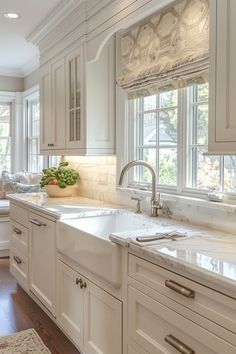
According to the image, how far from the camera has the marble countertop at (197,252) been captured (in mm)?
1266

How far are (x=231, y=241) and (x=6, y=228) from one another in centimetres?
357

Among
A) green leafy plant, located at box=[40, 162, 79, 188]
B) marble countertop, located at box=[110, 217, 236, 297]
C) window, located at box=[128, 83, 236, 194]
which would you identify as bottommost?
marble countertop, located at box=[110, 217, 236, 297]

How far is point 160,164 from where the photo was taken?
2.70 m

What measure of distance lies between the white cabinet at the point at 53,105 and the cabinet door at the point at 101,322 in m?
1.67

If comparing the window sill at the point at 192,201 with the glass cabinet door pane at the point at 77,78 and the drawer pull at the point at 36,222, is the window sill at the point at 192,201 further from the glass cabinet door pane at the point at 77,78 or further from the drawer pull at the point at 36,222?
the glass cabinet door pane at the point at 77,78

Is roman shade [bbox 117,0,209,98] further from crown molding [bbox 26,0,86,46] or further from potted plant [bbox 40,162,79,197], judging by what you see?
potted plant [bbox 40,162,79,197]

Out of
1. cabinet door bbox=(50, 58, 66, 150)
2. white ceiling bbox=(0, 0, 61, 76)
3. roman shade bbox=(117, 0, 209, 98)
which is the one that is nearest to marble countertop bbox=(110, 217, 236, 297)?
roman shade bbox=(117, 0, 209, 98)

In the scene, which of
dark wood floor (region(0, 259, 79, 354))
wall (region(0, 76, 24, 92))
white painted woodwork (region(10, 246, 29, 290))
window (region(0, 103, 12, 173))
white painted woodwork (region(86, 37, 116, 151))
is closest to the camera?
dark wood floor (region(0, 259, 79, 354))

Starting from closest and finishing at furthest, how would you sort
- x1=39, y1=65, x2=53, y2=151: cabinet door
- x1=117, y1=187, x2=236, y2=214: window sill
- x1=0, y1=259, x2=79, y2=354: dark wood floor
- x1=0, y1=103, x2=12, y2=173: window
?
x1=117, y1=187, x2=236, y2=214: window sill < x1=0, y1=259, x2=79, y2=354: dark wood floor < x1=39, y1=65, x2=53, y2=151: cabinet door < x1=0, y1=103, x2=12, y2=173: window

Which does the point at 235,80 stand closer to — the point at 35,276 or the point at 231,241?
the point at 231,241

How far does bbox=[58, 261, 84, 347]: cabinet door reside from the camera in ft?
7.46

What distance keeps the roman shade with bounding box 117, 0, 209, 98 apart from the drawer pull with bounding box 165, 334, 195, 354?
138 centimetres

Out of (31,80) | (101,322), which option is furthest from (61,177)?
(31,80)

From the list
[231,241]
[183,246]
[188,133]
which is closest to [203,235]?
[231,241]
